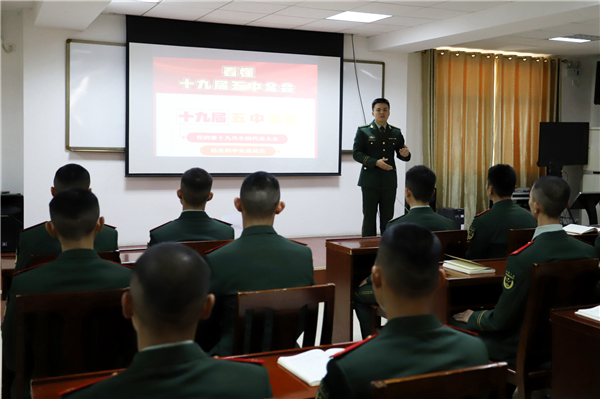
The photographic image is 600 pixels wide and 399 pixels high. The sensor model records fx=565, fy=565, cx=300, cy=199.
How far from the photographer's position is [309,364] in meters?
1.49

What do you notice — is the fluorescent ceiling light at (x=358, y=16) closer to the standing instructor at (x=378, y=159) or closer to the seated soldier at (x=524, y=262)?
the standing instructor at (x=378, y=159)

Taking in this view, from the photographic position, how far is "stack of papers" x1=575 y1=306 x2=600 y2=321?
193cm

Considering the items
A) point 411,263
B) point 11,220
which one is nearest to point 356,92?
point 11,220

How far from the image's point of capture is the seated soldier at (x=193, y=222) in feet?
9.64

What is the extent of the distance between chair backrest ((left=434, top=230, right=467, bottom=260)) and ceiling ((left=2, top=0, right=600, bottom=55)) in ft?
10.4

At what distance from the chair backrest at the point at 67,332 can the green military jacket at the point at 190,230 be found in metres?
1.20

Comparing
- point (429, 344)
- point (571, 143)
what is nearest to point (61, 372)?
point (429, 344)

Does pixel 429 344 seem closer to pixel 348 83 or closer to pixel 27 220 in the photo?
pixel 27 220

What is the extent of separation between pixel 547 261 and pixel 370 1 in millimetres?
4131

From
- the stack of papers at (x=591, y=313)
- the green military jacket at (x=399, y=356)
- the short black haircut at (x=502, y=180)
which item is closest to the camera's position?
the green military jacket at (x=399, y=356)

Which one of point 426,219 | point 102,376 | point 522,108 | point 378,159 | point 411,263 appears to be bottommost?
point 102,376

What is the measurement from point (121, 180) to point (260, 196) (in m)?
4.74

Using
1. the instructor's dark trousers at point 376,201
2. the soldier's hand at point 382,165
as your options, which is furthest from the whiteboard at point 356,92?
the soldier's hand at point 382,165

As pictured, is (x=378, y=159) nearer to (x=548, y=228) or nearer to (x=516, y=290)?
(x=548, y=228)
